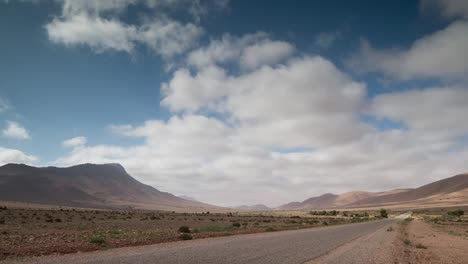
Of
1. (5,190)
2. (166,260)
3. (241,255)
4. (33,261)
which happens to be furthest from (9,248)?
(5,190)

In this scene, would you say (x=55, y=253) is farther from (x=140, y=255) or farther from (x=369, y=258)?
(x=369, y=258)

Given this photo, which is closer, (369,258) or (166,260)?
(166,260)

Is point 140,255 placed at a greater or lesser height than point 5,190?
lesser

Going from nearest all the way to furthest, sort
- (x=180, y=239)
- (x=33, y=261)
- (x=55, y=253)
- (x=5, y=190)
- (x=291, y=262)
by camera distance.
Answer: (x=33, y=261) → (x=291, y=262) → (x=55, y=253) → (x=180, y=239) → (x=5, y=190)

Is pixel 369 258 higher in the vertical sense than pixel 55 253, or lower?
lower

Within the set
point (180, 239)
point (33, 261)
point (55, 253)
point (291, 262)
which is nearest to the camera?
point (33, 261)

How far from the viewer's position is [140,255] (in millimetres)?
15141

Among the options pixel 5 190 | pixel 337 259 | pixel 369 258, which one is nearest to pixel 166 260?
pixel 337 259

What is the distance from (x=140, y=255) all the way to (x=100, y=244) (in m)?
5.15

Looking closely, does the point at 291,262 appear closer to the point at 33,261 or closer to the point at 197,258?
the point at 197,258

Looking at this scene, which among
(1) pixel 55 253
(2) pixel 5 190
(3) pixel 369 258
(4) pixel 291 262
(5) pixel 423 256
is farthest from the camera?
(2) pixel 5 190

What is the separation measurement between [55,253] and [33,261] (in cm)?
227

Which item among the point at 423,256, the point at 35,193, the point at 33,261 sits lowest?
the point at 423,256

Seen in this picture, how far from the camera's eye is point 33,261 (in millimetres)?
13445
